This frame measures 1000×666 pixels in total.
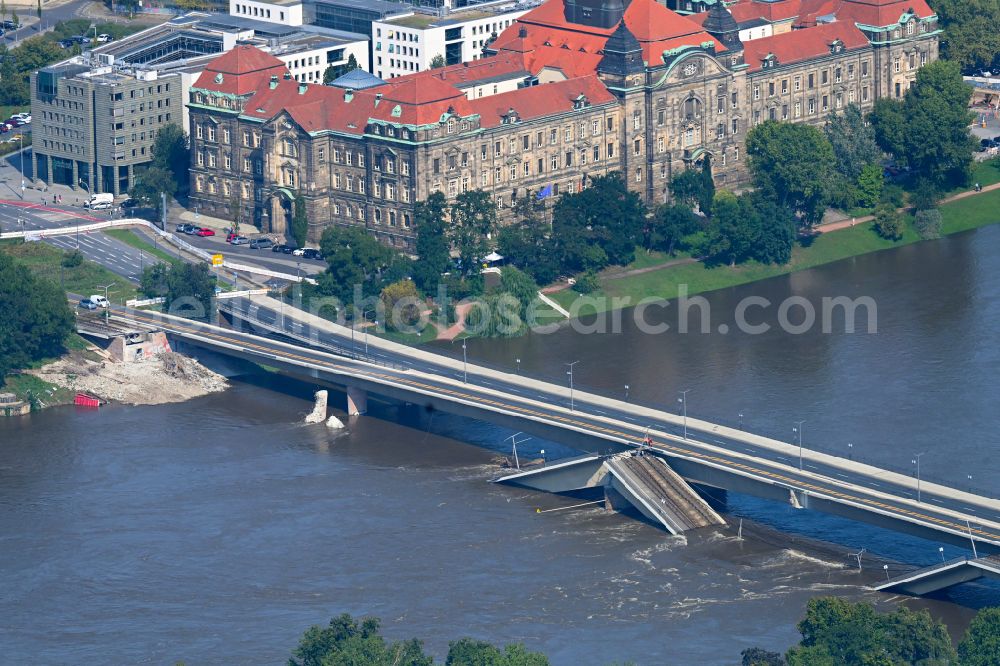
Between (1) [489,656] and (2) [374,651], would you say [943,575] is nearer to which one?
(1) [489,656]

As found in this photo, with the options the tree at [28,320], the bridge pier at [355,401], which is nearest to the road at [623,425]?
the bridge pier at [355,401]

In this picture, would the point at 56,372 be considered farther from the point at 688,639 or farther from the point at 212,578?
the point at 688,639

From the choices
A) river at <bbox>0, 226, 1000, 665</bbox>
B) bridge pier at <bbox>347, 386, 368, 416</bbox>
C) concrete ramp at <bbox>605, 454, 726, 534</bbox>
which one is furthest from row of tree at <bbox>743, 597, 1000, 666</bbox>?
bridge pier at <bbox>347, 386, 368, 416</bbox>

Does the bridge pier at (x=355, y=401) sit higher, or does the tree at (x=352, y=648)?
the tree at (x=352, y=648)

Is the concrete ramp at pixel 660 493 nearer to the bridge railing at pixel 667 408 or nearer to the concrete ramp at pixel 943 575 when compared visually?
the bridge railing at pixel 667 408

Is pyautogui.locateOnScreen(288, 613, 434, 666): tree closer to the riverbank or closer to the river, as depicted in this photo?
the river
